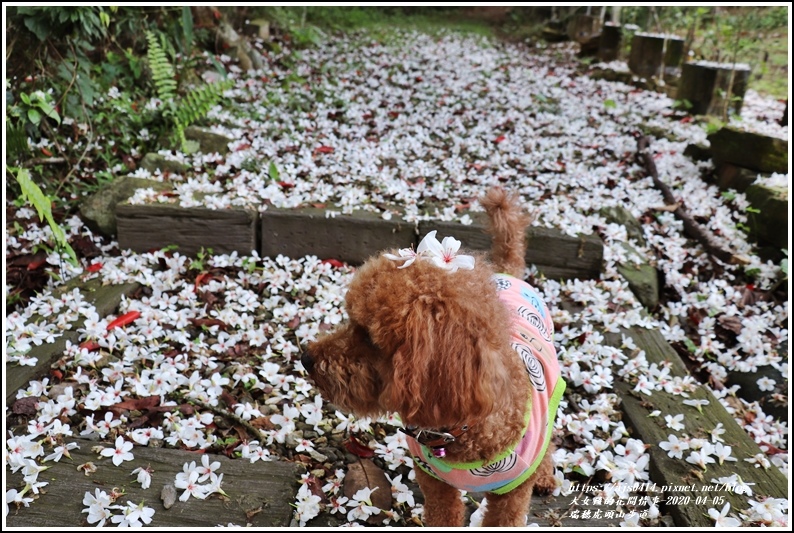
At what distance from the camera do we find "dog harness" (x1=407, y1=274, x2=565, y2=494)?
1.85 meters

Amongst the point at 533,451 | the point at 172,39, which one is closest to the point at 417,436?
the point at 533,451

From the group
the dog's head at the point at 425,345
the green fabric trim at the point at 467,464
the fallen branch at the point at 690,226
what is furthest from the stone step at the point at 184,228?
the fallen branch at the point at 690,226

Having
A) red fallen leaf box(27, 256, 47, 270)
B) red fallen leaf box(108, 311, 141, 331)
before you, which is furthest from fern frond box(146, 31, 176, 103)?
red fallen leaf box(108, 311, 141, 331)

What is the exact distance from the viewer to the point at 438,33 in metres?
15.2

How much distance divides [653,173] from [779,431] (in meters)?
3.32

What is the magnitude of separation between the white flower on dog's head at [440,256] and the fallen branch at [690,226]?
3514mm

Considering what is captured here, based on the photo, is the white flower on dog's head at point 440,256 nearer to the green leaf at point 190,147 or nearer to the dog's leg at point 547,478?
the dog's leg at point 547,478

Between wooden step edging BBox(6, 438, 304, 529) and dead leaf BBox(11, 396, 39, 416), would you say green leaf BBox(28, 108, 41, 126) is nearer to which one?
dead leaf BBox(11, 396, 39, 416)

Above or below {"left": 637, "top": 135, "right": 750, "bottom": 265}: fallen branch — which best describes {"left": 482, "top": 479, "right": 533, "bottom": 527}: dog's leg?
below

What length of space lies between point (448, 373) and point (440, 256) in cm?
36

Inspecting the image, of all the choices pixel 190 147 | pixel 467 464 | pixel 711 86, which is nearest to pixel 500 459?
pixel 467 464

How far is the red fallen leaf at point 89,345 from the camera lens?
2854mm

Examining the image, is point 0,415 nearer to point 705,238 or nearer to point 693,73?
point 705,238

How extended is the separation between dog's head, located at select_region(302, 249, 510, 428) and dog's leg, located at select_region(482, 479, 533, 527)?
0.59 meters
